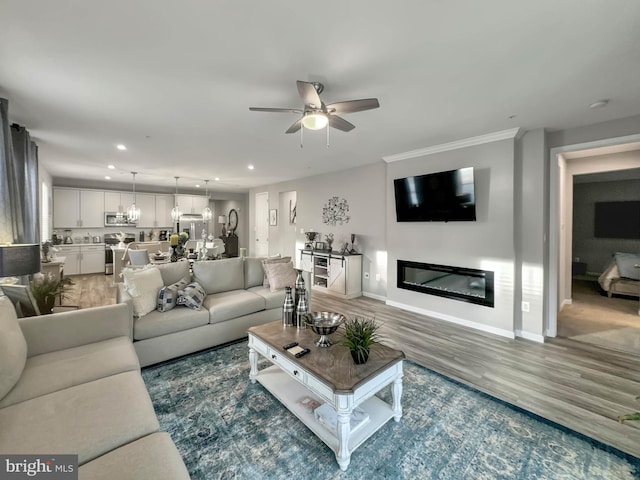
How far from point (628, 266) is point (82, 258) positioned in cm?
1236

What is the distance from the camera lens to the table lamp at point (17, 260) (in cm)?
203

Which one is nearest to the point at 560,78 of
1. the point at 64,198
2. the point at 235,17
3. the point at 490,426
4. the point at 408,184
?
the point at 408,184

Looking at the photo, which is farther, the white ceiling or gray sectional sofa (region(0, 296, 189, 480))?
the white ceiling

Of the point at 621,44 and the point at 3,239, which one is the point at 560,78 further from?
the point at 3,239

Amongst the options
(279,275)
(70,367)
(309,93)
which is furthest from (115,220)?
(309,93)

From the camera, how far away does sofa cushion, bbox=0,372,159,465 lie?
1.13m

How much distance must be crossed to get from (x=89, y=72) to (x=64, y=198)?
682 centimetres

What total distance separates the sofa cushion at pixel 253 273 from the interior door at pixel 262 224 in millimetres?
4438

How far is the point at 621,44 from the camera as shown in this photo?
176 centimetres

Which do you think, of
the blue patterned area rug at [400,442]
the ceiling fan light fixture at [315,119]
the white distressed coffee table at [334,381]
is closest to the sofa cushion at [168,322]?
the blue patterned area rug at [400,442]

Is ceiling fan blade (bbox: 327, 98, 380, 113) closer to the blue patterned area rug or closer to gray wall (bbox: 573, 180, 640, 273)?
the blue patterned area rug

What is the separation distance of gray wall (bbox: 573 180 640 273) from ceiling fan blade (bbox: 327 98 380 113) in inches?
286

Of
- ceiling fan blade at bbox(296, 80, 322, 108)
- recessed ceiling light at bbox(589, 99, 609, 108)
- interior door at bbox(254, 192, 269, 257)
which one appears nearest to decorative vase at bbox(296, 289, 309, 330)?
ceiling fan blade at bbox(296, 80, 322, 108)

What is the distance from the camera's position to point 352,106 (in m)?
2.16
